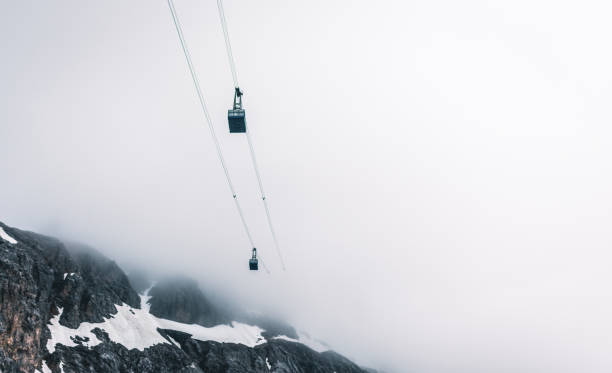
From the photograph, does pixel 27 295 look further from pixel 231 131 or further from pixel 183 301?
pixel 183 301

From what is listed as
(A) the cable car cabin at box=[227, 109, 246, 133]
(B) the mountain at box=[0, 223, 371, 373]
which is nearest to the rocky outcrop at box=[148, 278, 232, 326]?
(B) the mountain at box=[0, 223, 371, 373]

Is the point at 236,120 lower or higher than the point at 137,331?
higher

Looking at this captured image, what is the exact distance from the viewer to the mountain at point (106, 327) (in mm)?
70250

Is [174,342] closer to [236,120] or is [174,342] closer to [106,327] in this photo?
[106,327]

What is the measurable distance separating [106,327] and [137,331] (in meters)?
12.4

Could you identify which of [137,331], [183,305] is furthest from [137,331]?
[183,305]

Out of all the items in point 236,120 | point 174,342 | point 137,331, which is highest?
point 236,120

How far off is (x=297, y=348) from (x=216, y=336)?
46.7 metres

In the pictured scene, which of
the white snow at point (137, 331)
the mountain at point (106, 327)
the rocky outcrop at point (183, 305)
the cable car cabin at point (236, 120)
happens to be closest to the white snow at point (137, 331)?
the white snow at point (137, 331)

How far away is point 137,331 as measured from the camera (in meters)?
114

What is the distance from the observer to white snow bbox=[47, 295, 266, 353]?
3501 inches

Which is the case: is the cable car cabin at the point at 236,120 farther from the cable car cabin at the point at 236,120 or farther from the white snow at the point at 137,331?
the white snow at the point at 137,331

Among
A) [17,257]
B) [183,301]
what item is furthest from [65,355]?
[183,301]

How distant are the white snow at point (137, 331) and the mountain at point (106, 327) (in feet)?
1.20
